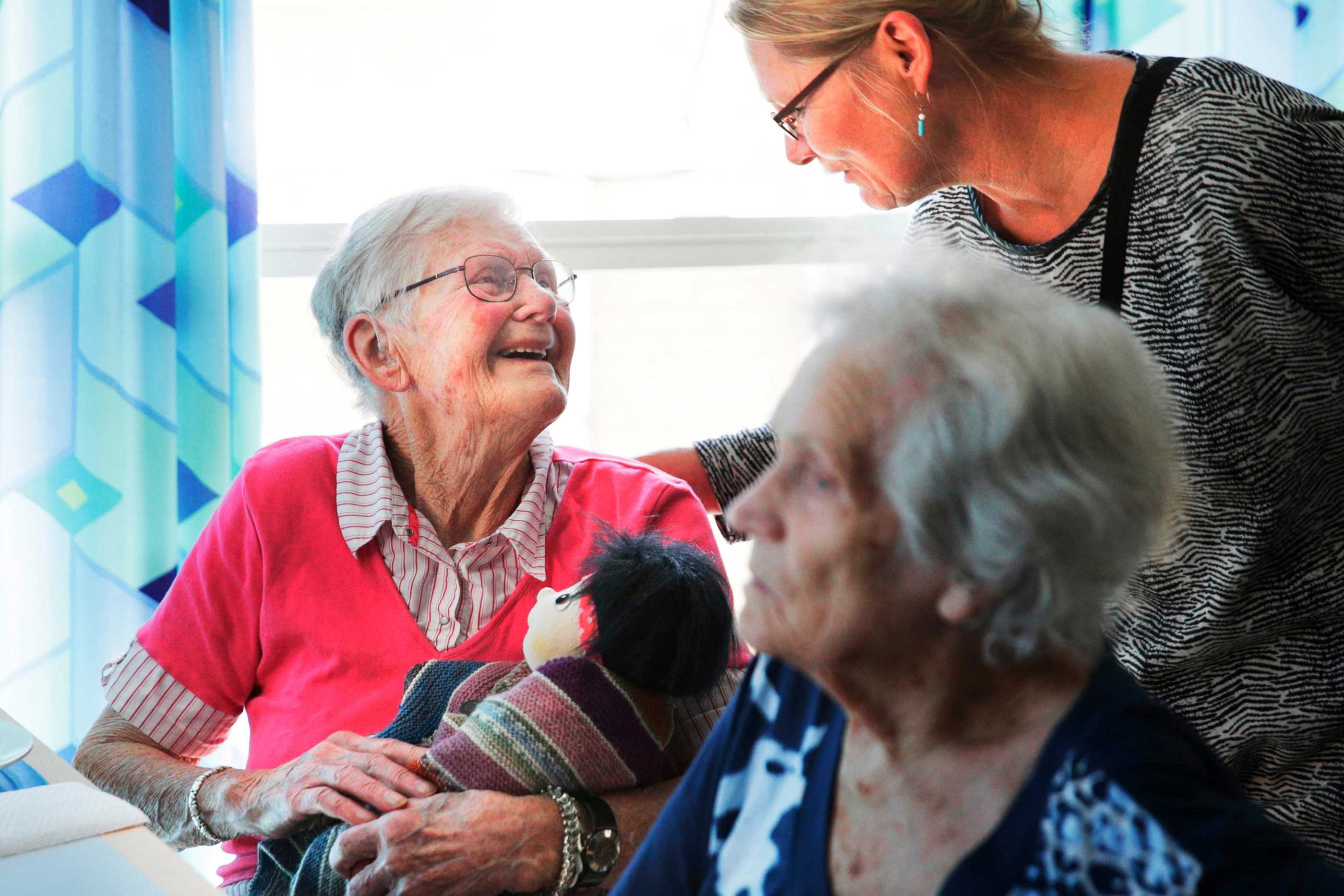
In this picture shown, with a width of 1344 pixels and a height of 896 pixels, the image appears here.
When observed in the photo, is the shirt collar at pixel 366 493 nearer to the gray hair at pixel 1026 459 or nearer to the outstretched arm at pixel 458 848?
the outstretched arm at pixel 458 848

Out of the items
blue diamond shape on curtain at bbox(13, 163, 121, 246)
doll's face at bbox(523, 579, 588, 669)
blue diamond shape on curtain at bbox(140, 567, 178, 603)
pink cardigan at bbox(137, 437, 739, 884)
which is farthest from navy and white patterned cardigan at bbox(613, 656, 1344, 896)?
blue diamond shape on curtain at bbox(13, 163, 121, 246)

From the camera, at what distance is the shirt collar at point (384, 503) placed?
5.22ft

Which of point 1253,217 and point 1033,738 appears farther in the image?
point 1253,217

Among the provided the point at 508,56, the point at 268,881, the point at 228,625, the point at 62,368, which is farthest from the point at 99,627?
the point at 508,56

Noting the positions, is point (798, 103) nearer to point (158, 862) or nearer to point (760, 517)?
point (760, 517)

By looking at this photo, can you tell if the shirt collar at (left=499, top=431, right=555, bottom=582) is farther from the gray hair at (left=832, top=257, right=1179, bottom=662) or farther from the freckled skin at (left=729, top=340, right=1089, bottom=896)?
the gray hair at (left=832, top=257, right=1179, bottom=662)

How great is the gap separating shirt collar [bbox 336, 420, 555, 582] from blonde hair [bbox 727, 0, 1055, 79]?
2.32ft

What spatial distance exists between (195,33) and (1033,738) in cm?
213

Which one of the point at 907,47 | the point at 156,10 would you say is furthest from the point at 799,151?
the point at 156,10

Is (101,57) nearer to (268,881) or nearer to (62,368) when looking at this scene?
(62,368)

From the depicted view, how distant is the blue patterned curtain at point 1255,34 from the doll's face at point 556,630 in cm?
183

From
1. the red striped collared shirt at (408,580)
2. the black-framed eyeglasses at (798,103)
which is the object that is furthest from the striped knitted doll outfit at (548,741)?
the black-framed eyeglasses at (798,103)

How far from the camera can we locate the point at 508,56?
8.86ft

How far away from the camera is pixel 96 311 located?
218 centimetres
